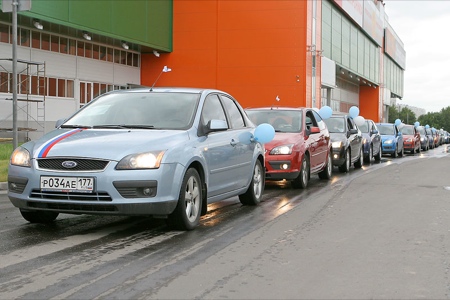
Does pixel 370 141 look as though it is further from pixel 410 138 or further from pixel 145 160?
pixel 145 160

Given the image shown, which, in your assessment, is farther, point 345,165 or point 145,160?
point 345,165

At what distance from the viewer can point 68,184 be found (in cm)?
620

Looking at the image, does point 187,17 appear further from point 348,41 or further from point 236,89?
point 348,41

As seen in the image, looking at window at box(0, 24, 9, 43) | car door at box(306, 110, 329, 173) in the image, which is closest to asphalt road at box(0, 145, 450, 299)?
car door at box(306, 110, 329, 173)

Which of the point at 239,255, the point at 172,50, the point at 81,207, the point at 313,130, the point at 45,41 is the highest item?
the point at 172,50

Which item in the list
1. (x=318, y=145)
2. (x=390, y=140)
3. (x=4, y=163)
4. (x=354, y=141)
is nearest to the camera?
(x=318, y=145)

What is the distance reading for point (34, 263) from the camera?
17.0ft

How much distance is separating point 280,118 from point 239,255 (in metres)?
7.51

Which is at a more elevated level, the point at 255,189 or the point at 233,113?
the point at 233,113

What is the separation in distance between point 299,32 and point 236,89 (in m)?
5.93

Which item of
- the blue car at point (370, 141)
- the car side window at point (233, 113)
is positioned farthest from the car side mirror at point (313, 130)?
the blue car at point (370, 141)

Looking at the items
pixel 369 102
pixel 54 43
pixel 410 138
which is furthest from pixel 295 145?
pixel 369 102

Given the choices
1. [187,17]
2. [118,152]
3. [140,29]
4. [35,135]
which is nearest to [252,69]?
[187,17]

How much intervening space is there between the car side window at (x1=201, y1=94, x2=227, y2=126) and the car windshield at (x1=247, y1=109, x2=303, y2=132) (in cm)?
449
